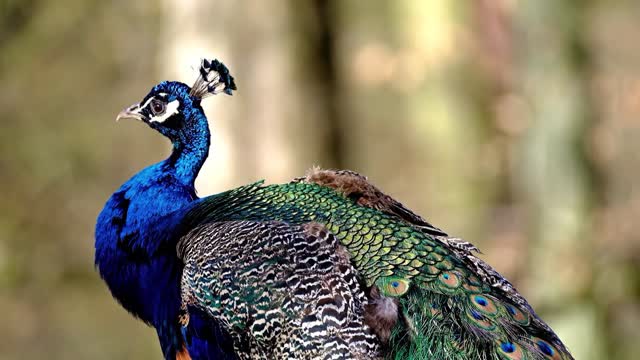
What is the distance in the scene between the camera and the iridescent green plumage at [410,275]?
3.63 metres

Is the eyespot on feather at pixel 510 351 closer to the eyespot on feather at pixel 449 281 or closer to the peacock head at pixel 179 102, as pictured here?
the eyespot on feather at pixel 449 281

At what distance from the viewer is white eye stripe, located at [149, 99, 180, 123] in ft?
13.9

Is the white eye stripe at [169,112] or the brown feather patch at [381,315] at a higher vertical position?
the white eye stripe at [169,112]

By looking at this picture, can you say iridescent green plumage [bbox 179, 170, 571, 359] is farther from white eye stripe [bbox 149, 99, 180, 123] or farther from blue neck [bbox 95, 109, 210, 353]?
white eye stripe [bbox 149, 99, 180, 123]

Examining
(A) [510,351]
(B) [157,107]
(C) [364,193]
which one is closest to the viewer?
(A) [510,351]

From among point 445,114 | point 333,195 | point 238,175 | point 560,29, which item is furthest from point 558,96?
point 333,195

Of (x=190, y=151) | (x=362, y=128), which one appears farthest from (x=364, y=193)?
(x=362, y=128)

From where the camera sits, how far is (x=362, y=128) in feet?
39.7

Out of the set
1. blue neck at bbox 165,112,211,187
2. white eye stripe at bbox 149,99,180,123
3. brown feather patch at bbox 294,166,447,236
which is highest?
white eye stripe at bbox 149,99,180,123

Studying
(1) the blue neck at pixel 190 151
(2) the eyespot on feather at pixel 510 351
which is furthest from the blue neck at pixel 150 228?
(2) the eyespot on feather at pixel 510 351

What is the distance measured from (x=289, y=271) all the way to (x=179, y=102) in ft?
2.82

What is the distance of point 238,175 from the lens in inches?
273

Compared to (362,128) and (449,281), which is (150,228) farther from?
(362,128)

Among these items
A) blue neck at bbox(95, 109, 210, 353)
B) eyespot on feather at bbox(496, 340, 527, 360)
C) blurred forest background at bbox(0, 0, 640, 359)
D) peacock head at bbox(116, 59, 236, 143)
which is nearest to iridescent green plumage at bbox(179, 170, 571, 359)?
eyespot on feather at bbox(496, 340, 527, 360)
